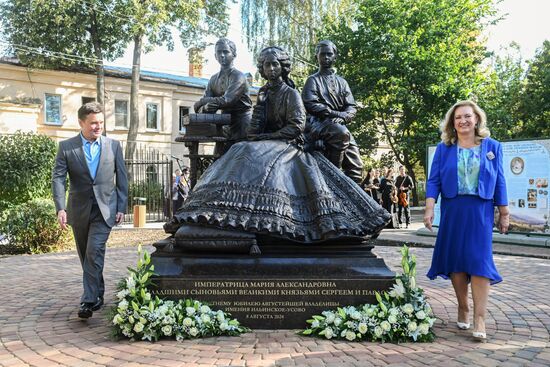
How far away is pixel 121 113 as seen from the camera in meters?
33.2

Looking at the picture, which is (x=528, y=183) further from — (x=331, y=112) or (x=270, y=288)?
(x=270, y=288)

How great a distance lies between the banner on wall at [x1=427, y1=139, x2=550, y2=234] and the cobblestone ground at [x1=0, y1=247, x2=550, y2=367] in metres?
6.05

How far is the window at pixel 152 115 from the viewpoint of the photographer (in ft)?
112

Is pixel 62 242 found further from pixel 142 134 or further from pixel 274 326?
pixel 142 134

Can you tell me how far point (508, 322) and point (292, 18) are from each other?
87.3 ft

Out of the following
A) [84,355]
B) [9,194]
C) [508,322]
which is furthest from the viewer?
[9,194]

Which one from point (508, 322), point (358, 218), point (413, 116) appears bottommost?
point (508, 322)

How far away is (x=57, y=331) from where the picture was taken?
448 cm

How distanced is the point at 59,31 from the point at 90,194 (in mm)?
25225

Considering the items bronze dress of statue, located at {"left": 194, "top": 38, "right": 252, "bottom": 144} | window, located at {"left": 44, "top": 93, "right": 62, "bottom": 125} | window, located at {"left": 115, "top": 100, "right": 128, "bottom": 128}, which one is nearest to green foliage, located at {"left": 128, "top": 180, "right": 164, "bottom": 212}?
window, located at {"left": 44, "top": 93, "right": 62, "bottom": 125}

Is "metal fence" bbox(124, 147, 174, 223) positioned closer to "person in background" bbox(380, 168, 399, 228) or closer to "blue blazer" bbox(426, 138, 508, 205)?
"person in background" bbox(380, 168, 399, 228)

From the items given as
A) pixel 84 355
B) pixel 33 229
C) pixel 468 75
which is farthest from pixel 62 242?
pixel 468 75

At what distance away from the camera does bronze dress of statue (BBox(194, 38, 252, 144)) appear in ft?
21.8

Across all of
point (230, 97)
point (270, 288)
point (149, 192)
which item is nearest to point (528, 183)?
point (230, 97)
